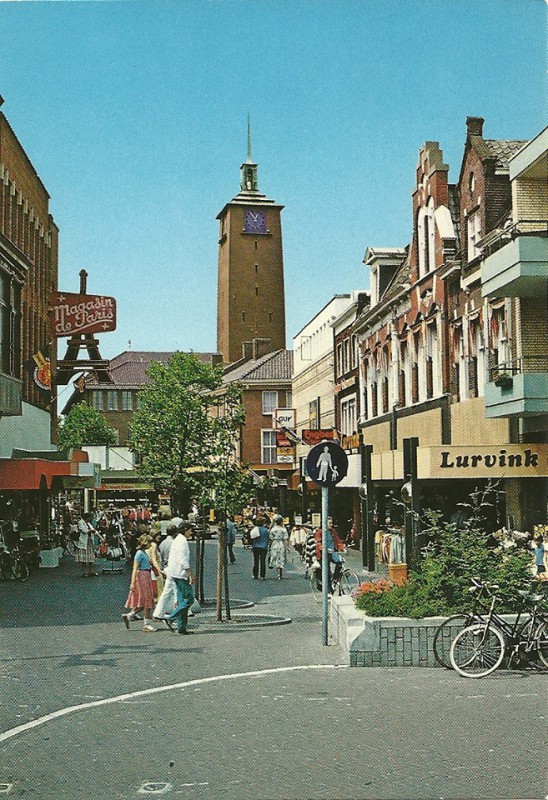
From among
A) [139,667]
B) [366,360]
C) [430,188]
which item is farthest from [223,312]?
[139,667]

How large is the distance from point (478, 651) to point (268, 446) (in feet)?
259

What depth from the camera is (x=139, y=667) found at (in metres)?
13.7

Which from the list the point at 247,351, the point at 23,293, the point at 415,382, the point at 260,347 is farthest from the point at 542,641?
the point at 247,351

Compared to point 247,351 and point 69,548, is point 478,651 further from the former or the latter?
point 247,351

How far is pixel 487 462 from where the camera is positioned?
25.9 m

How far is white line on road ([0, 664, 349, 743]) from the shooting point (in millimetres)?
10023

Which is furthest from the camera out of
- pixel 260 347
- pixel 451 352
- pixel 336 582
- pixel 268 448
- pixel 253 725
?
pixel 260 347

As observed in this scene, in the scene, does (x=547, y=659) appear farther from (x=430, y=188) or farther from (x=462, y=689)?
(x=430, y=188)

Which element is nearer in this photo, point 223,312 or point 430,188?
point 430,188

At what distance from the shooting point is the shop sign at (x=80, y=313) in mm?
42094

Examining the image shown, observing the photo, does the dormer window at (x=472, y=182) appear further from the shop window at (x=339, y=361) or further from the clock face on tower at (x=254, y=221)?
the clock face on tower at (x=254, y=221)

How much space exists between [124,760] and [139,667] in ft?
16.8

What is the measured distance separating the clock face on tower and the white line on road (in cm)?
11627

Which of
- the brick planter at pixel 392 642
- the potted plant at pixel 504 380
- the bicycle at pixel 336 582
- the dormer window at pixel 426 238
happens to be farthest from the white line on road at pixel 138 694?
the dormer window at pixel 426 238
